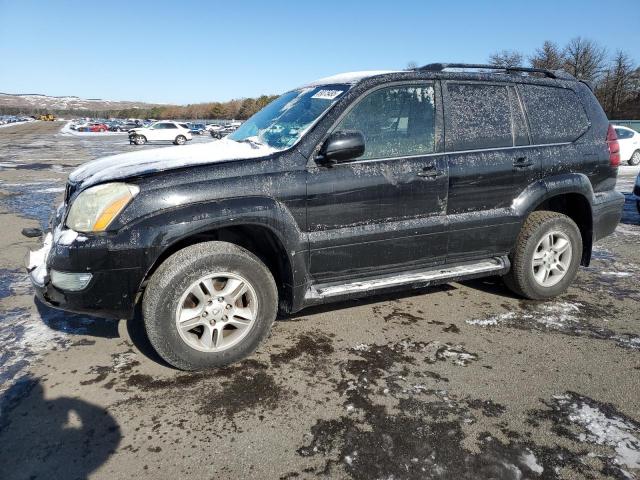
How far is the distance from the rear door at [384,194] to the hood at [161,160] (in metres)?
0.54

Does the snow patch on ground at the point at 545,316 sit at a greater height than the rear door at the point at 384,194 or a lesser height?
lesser

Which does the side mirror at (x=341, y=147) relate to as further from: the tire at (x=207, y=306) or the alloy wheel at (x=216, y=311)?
the alloy wheel at (x=216, y=311)

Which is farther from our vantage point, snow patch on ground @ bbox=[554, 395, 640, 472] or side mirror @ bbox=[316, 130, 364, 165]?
side mirror @ bbox=[316, 130, 364, 165]

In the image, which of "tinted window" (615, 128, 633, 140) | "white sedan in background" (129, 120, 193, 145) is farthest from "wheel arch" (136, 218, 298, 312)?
"white sedan in background" (129, 120, 193, 145)

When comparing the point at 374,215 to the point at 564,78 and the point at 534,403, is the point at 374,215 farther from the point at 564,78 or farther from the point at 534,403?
the point at 564,78

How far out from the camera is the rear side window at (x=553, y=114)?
3900 millimetres

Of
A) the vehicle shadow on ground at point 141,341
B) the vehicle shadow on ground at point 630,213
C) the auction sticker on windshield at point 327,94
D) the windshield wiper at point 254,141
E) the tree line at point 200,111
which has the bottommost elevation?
the vehicle shadow on ground at point 141,341

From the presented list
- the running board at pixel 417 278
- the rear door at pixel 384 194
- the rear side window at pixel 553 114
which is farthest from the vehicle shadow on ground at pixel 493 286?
the rear side window at pixel 553 114

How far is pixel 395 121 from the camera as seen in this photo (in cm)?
337

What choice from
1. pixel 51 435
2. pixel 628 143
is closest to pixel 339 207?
pixel 51 435

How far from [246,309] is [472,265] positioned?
191 cm

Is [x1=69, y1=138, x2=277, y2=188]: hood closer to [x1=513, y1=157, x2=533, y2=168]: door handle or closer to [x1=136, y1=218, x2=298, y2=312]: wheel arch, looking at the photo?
[x1=136, y1=218, x2=298, y2=312]: wheel arch

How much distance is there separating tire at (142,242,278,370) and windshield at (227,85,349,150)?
900 millimetres

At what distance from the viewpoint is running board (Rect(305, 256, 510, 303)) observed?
3.22 m
